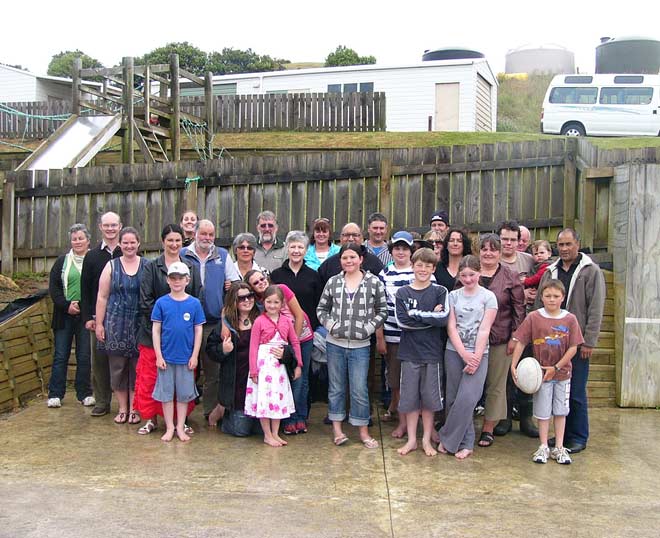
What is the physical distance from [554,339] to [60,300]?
4304 millimetres

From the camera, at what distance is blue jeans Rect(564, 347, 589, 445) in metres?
5.89

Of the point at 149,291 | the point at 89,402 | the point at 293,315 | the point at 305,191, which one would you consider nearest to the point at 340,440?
the point at 293,315

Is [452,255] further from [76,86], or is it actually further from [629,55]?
[629,55]

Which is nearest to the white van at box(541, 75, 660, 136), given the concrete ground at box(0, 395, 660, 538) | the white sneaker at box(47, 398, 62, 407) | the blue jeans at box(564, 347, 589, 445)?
the concrete ground at box(0, 395, 660, 538)

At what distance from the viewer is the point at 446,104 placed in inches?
927

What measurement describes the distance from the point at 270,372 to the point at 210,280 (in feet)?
3.46

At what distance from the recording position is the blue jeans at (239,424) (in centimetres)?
620

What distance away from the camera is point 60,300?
7.02 m

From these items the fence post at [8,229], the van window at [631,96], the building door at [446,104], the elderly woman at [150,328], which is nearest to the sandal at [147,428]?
the elderly woman at [150,328]

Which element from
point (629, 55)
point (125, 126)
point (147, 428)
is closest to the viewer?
point (147, 428)

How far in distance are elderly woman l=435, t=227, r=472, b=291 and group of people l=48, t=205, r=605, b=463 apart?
0.01 metres

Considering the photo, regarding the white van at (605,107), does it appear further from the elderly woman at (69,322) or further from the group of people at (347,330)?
the elderly woman at (69,322)

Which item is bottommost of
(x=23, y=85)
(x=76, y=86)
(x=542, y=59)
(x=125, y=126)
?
(x=125, y=126)

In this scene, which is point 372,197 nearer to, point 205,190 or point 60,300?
point 205,190
